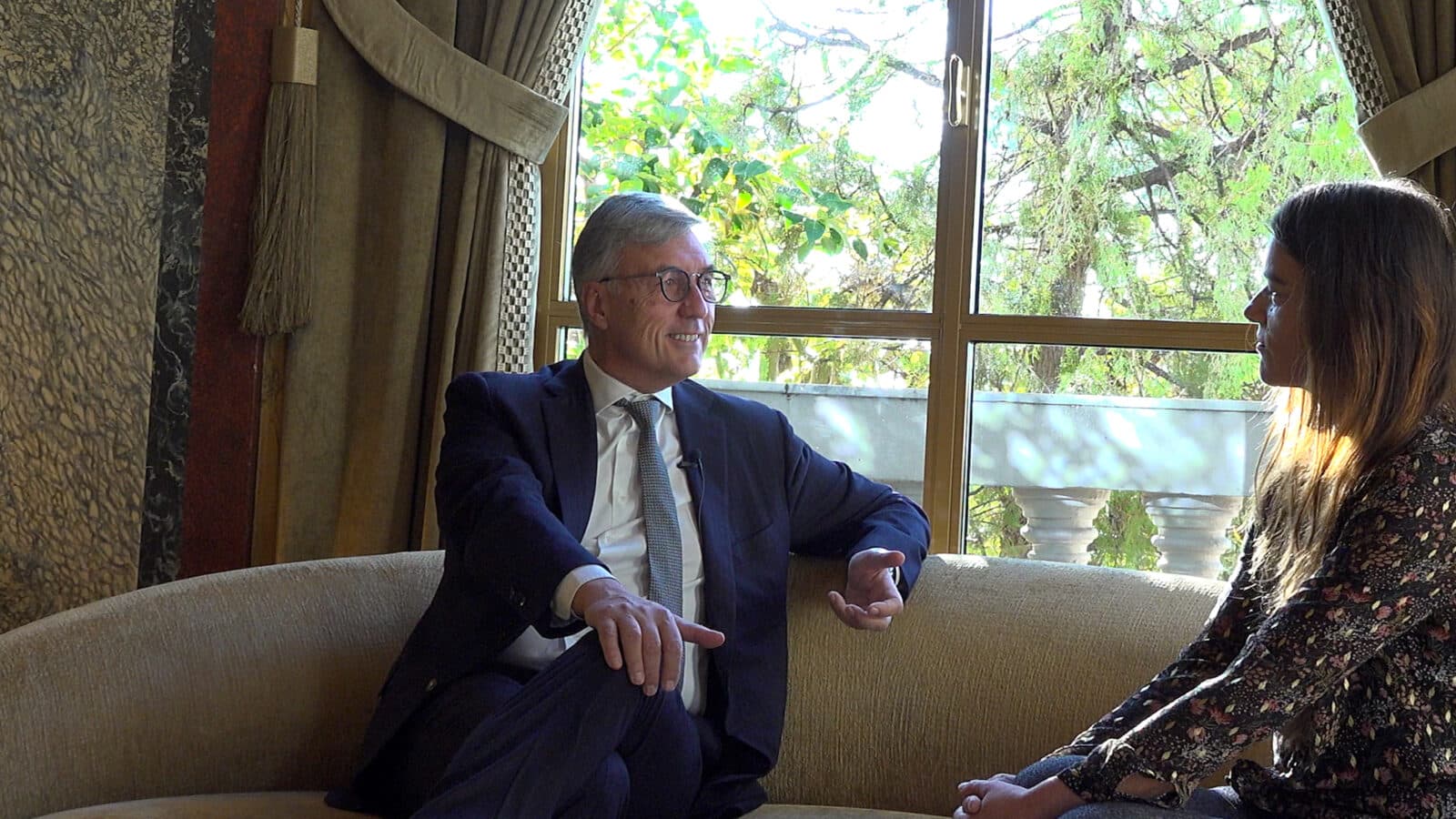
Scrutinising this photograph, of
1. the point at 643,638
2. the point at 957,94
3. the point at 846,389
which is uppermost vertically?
the point at 957,94

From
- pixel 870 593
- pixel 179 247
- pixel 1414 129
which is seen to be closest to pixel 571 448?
pixel 870 593

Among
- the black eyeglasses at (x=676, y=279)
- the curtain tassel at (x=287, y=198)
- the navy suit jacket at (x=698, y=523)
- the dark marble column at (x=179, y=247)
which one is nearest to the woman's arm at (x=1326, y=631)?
the navy suit jacket at (x=698, y=523)

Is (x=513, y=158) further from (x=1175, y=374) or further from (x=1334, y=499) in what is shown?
(x=1334, y=499)

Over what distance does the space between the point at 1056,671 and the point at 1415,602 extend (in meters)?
0.81

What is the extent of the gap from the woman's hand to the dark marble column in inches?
77.3

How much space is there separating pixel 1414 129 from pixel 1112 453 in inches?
32.7

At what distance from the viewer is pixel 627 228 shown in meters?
2.23

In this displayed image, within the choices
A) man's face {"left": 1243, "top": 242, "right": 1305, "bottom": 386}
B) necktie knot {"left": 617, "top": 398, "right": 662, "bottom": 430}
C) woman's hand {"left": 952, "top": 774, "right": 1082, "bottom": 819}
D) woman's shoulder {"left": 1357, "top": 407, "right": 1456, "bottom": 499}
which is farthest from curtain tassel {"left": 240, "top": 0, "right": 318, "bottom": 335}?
woman's shoulder {"left": 1357, "top": 407, "right": 1456, "bottom": 499}

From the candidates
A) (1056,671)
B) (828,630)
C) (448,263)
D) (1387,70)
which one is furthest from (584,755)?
(1387,70)

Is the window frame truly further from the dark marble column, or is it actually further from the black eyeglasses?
the dark marble column

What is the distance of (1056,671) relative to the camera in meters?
2.14

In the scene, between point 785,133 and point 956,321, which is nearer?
point 956,321

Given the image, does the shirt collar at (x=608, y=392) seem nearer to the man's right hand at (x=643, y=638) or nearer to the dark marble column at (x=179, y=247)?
the man's right hand at (x=643, y=638)

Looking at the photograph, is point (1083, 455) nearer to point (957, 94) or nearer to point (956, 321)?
point (956, 321)
